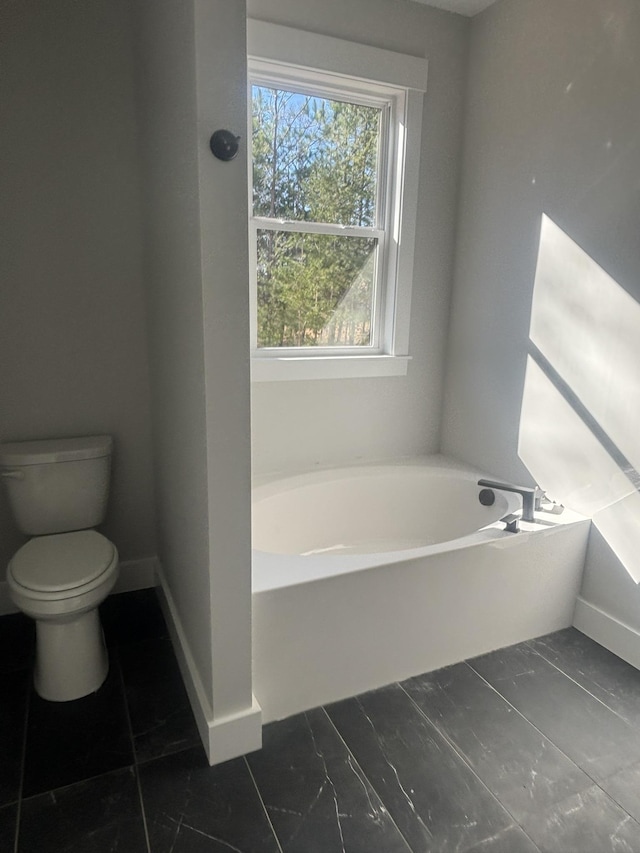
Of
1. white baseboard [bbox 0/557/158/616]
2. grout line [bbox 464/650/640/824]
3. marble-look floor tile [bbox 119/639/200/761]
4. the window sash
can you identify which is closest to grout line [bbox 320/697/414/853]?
marble-look floor tile [bbox 119/639/200/761]

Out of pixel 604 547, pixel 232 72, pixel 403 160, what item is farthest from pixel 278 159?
pixel 604 547

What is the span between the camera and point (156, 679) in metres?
1.88

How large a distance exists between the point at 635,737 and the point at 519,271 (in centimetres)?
180

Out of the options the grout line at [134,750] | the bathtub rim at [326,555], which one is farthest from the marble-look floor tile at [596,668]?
the grout line at [134,750]

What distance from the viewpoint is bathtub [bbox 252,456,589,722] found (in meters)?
1.68

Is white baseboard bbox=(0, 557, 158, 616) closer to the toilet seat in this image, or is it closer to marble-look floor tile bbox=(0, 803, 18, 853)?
the toilet seat

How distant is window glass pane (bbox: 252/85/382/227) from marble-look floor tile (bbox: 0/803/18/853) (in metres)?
2.20

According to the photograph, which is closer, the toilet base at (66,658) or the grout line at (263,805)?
the grout line at (263,805)

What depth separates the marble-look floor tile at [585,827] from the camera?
1.33 metres

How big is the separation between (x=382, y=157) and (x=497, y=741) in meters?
2.42

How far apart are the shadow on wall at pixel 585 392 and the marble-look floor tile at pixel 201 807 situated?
1.55 metres

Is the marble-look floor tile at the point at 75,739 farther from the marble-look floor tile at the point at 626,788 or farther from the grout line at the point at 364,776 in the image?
the marble-look floor tile at the point at 626,788

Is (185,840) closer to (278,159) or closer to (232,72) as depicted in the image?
(232,72)

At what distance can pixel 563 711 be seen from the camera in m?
1.79
